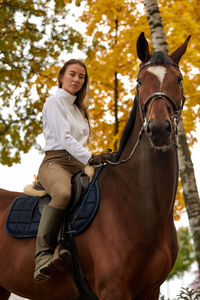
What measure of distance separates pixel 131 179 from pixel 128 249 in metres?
0.61

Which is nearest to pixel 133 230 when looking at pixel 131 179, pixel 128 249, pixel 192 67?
pixel 128 249

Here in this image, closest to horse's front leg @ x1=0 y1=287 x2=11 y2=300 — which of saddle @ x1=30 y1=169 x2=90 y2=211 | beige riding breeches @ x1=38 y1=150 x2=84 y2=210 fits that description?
saddle @ x1=30 y1=169 x2=90 y2=211

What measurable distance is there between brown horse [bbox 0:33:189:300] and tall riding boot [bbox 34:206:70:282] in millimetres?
209

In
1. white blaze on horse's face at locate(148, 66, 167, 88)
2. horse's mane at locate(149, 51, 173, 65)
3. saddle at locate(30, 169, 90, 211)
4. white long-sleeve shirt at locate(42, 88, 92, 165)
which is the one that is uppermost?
horse's mane at locate(149, 51, 173, 65)

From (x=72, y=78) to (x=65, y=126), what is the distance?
0.63 m

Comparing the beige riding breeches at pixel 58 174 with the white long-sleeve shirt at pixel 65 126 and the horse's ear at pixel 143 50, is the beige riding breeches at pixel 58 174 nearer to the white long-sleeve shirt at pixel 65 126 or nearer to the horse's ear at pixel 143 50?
the white long-sleeve shirt at pixel 65 126

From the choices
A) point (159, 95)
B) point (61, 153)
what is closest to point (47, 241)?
point (61, 153)

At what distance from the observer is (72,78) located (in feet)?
13.1

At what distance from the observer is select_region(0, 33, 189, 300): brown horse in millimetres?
3062

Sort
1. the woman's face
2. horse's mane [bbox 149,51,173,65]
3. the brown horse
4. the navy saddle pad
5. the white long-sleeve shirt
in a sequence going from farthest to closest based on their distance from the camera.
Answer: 1. the woman's face
2. the white long-sleeve shirt
3. the navy saddle pad
4. horse's mane [bbox 149,51,173,65]
5. the brown horse

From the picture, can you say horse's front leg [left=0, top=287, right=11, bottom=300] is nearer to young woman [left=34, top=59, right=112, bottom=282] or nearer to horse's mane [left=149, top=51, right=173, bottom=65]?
young woman [left=34, top=59, right=112, bottom=282]

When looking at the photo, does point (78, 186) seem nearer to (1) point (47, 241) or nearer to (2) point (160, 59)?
(1) point (47, 241)

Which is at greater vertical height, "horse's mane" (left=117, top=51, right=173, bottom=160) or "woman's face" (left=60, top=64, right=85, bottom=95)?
"woman's face" (left=60, top=64, right=85, bottom=95)

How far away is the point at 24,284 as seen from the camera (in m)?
3.74
